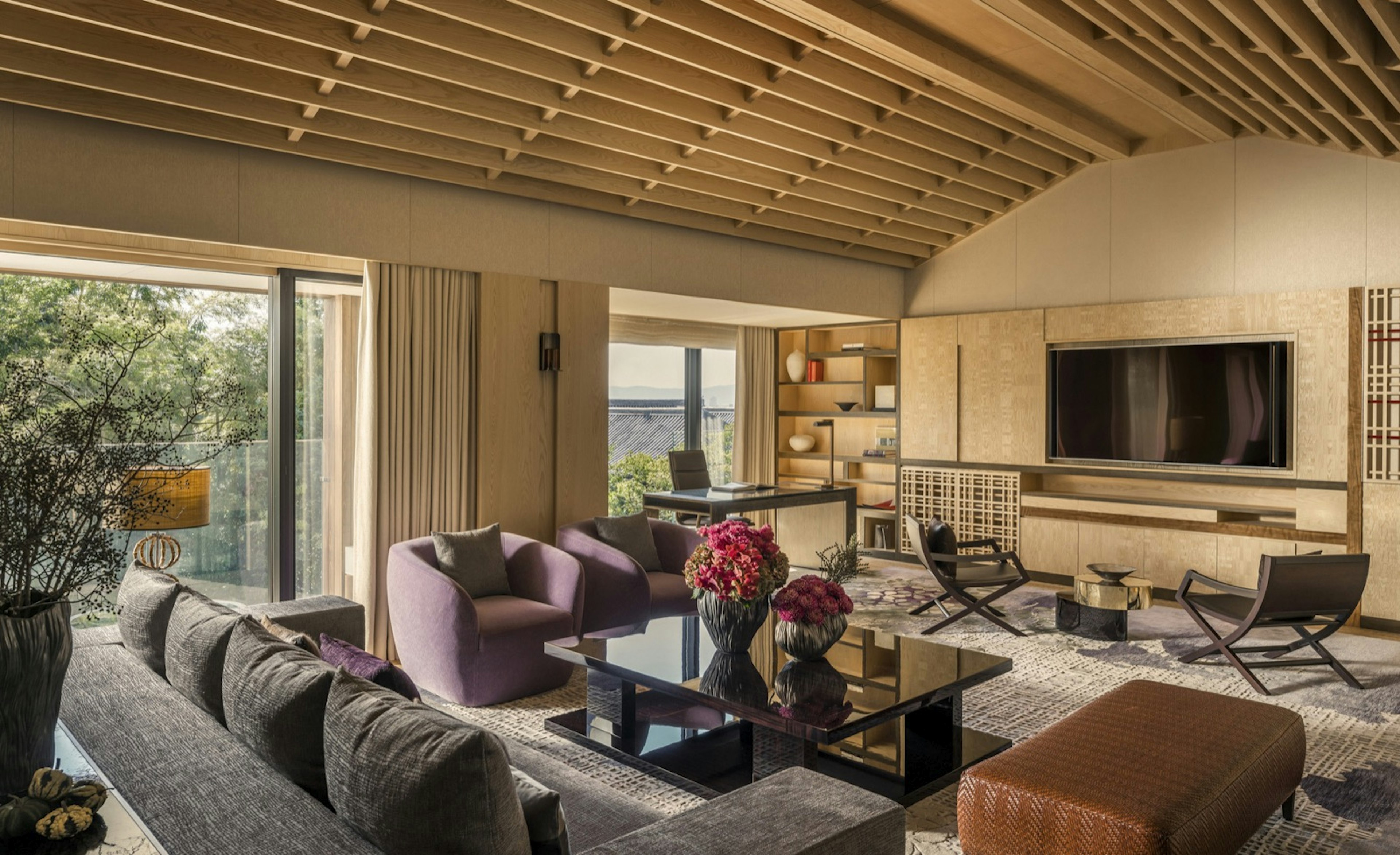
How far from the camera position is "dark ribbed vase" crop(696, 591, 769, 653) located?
3.67m

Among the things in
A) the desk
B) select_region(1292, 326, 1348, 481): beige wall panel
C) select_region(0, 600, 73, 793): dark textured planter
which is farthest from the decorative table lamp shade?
select_region(1292, 326, 1348, 481): beige wall panel

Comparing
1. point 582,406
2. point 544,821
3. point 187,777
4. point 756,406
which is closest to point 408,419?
point 582,406

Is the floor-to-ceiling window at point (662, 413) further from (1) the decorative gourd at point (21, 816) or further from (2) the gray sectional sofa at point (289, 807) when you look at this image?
(1) the decorative gourd at point (21, 816)

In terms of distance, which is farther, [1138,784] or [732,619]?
[732,619]

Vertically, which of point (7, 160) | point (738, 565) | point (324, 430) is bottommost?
point (738, 565)

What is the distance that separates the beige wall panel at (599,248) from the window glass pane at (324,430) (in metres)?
1.28

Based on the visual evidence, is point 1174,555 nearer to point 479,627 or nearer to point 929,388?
point 929,388

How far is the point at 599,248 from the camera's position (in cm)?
601

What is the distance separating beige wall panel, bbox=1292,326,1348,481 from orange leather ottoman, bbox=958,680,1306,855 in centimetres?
373

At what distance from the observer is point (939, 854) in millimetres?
2922

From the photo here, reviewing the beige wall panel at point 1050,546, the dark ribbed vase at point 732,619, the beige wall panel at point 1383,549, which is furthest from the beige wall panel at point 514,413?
the beige wall panel at point 1383,549

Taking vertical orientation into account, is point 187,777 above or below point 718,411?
below

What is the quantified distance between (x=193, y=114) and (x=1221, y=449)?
6.70m

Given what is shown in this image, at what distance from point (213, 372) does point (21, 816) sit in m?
3.55
